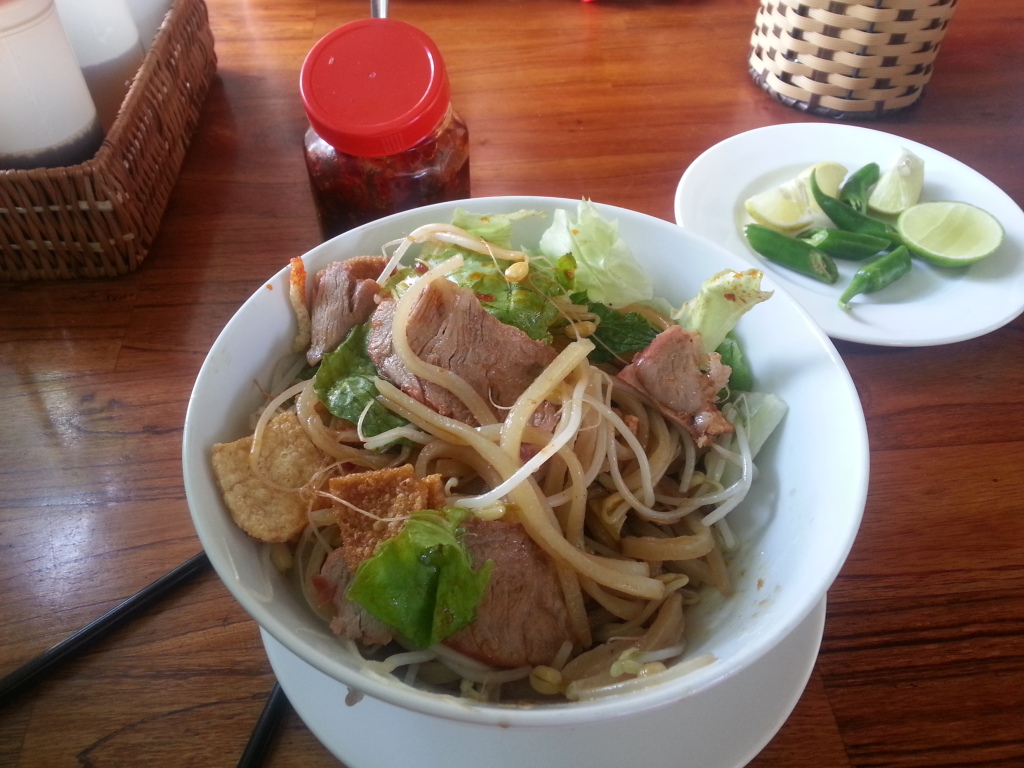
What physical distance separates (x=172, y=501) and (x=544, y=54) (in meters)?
2.04

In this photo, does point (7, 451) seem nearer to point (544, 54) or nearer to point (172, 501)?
point (172, 501)

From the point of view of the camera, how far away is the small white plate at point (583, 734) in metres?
0.93

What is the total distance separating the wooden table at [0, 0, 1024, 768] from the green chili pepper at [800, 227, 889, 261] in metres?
0.34

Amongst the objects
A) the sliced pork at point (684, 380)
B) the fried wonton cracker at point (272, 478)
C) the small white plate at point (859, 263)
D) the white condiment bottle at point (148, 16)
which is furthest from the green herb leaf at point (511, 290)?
the white condiment bottle at point (148, 16)

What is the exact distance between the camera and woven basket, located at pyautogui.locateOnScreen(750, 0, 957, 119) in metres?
2.06

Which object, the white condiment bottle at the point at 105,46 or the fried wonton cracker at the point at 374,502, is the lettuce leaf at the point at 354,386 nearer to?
the fried wonton cracker at the point at 374,502

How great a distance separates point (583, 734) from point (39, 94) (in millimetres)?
1782

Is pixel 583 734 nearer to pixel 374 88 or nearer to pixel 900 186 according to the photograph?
pixel 374 88

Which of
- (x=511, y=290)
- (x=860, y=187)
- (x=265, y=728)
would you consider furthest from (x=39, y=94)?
(x=860, y=187)

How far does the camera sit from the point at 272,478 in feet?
3.38

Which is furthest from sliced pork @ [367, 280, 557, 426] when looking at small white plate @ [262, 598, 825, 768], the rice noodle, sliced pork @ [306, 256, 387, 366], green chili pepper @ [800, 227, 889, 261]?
green chili pepper @ [800, 227, 889, 261]

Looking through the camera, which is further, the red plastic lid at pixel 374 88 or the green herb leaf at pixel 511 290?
the red plastic lid at pixel 374 88

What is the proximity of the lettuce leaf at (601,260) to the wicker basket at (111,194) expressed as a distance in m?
1.11

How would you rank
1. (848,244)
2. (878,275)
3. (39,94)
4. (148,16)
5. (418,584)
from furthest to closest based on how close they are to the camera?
(148,16) → (848,244) → (878,275) → (39,94) → (418,584)
